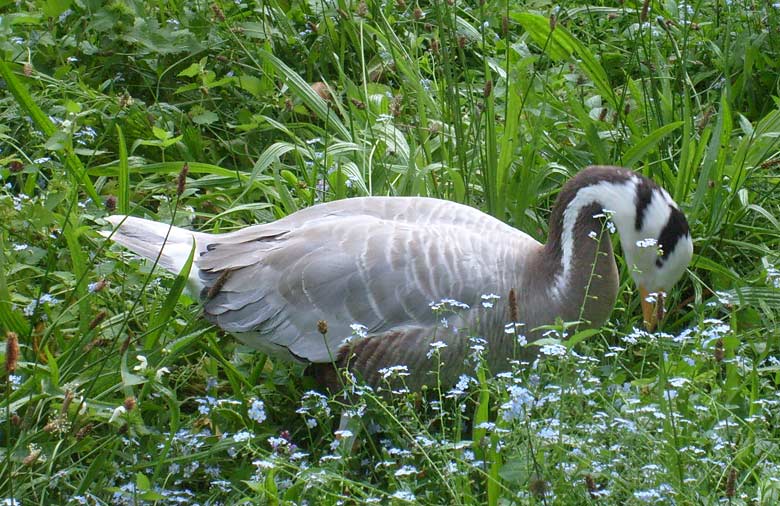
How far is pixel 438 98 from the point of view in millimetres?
5156

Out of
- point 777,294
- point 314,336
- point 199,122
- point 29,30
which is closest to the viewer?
point 314,336

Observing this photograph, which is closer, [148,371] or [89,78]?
[148,371]

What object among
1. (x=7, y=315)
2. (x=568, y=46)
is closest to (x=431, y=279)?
(x=7, y=315)

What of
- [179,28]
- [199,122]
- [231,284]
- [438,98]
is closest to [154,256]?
[231,284]

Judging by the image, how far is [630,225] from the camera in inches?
147

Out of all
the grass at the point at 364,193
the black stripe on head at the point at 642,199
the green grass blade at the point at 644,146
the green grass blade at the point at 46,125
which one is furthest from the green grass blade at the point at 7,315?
the green grass blade at the point at 644,146

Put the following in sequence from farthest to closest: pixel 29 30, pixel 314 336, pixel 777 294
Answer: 1. pixel 29 30
2. pixel 777 294
3. pixel 314 336

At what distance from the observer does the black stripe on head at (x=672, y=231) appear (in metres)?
3.65

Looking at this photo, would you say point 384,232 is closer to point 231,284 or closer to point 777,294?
point 231,284

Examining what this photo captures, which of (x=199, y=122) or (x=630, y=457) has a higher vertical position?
(x=630, y=457)

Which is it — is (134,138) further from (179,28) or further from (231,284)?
(231,284)

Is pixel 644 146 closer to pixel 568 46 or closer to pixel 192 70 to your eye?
pixel 568 46

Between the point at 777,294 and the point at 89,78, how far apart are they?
10.7ft

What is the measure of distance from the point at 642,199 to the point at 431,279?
702mm
